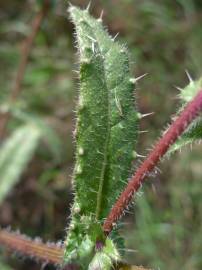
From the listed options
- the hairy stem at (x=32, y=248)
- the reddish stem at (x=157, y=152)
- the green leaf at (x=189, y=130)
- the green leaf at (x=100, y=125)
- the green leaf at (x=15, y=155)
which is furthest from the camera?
the green leaf at (x=15, y=155)

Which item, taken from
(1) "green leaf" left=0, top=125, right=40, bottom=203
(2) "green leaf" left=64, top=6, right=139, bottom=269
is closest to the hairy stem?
(2) "green leaf" left=64, top=6, right=139, bottom=269

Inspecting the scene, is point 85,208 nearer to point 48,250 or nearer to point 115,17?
point 48,250

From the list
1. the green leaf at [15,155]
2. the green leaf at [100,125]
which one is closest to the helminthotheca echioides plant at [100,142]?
the green leaf at [100,125]

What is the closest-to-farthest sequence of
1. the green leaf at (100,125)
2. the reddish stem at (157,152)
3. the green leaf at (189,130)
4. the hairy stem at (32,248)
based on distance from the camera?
the reddish stem at (157,152), the green leaf at (189,130), the green leaf at (100,125), the hairy stem at (32,248)

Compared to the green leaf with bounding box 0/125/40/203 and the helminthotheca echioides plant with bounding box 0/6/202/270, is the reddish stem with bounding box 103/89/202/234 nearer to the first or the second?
the helminthotheca echioides plant with bounding box 0/6/202/270

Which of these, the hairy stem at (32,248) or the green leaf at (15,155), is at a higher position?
the hairy stem at (32,248)

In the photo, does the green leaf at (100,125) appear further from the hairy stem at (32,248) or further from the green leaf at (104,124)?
the hairy stem at (32,248)

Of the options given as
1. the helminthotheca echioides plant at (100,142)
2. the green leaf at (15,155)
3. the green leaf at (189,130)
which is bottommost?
the green leaf at (15,155)
